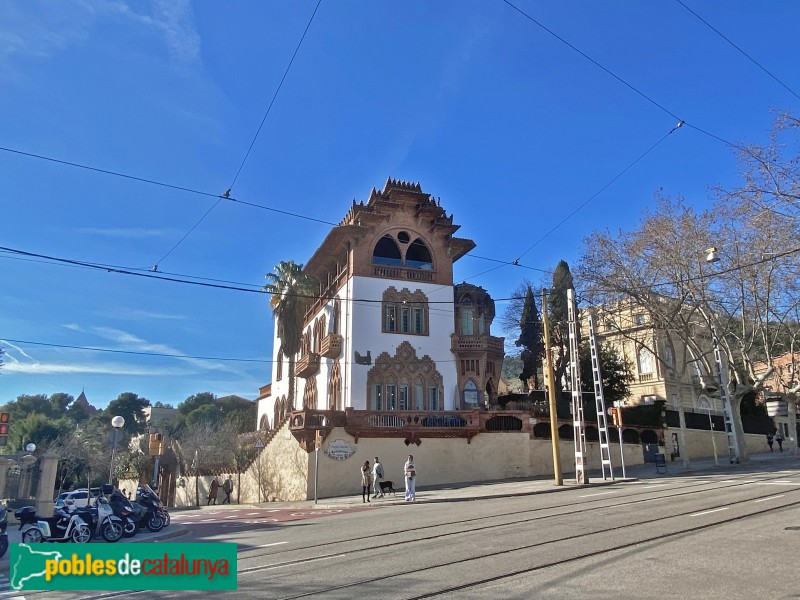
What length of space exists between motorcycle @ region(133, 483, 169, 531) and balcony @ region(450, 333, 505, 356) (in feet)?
63.3

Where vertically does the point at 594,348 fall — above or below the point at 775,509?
above

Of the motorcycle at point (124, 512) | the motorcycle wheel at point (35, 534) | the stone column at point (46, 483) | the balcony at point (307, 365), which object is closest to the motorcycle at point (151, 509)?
the motorcycle at point (124, 512)

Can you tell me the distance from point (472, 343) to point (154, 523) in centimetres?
2024

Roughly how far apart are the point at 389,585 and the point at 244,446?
114 ft

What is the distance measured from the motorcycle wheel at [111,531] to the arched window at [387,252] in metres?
22.4

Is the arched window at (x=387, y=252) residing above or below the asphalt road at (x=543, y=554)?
above

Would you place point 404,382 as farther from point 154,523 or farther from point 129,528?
point 129,528

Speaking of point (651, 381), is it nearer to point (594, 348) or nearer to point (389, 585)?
point (594, 348)

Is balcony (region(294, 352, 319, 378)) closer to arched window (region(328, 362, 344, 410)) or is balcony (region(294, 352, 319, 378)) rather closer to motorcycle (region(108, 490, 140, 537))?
arched window (region(328, 362, 344, 410))

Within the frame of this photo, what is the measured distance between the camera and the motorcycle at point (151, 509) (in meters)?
17.1

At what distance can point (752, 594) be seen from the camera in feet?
20.5

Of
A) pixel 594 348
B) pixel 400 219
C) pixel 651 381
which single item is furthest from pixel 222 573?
pixel 651 381

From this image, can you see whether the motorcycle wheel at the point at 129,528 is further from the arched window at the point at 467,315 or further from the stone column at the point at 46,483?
the arched window at the point at 467,315

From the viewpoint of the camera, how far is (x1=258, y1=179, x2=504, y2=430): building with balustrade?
106ft
